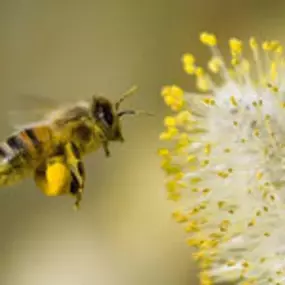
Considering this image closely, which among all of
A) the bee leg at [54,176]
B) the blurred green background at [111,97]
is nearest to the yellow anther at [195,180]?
the bee leg at [54,176]

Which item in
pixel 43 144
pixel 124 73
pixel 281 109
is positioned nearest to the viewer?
pixel 43 144

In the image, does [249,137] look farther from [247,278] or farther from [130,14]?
[130,14]

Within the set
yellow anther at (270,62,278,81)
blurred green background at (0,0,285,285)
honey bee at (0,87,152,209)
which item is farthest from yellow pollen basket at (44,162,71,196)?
blurred green background at (0,0,285,285)

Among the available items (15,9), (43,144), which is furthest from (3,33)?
(43,144)

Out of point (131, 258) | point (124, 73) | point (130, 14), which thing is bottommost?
point (131, 258)

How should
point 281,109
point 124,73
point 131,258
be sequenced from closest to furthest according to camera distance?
point 281,109 < point 131,258 < point 124,73

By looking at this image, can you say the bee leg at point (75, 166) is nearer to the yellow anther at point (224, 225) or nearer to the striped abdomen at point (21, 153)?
the striped abdomen at point (21, 153)
